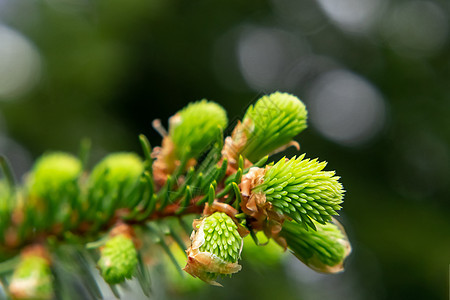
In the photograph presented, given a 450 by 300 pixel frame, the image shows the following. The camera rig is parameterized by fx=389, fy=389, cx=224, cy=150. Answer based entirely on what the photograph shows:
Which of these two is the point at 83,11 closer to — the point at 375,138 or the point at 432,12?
the point at 375,138

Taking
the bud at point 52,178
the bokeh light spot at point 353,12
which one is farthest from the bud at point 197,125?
the bokeh light spot at point 353,12

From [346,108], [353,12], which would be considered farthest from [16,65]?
[353,12]

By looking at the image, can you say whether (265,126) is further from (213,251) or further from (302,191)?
(213,251)

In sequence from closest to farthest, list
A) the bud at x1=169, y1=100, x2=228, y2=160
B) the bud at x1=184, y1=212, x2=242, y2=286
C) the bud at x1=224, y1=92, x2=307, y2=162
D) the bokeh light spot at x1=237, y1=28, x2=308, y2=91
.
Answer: the bud at x1=184, y1=212, x2=242, y2=286
the bud at x1=224, y1=92, x2=307, y2=162
the bud at x1=169, y1=100, x2=228, y2=160
the bokeh light spot at x1=237, y1=28, x2=308, y2=91

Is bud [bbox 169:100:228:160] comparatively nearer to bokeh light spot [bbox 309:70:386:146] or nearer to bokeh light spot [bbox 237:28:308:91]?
bokeh light spot [bbox 309:70:386:146]

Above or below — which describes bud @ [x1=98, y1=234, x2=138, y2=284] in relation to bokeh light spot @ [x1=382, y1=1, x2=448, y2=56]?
below

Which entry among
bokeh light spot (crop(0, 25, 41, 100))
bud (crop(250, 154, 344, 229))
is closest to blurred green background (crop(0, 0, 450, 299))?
bokeh light spot (crop(0, 25, 41, 100))
